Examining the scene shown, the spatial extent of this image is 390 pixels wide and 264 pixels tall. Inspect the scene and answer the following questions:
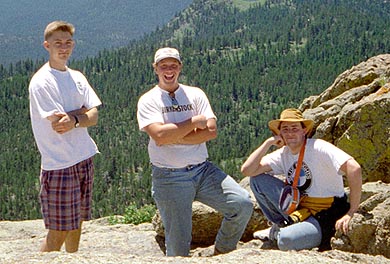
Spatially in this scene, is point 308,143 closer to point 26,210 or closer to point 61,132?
point 61,132

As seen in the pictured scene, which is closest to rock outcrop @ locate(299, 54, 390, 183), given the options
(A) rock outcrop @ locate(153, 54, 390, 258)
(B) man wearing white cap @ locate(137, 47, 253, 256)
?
(A) rock outcrop @ locate(153, 54, 390, 258)

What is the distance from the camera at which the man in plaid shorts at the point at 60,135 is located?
7.15 metres

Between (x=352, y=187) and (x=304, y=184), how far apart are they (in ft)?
2.06

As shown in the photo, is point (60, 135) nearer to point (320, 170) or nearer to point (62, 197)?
point (62, 197)

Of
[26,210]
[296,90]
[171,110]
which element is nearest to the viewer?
[171,110]

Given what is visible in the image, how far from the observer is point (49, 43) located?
24.2ft

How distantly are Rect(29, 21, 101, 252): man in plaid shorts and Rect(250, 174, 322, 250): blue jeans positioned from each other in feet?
7.57

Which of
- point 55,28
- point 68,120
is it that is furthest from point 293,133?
point 55,28

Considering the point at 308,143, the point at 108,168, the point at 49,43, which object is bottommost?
the point at 108,168

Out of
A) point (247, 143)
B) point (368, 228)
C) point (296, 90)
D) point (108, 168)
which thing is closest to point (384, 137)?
point (368, 228)

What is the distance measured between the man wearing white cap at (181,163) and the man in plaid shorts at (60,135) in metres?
0.80

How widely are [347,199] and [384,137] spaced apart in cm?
219

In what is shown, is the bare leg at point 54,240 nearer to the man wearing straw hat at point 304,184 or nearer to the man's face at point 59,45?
the man's face at point 59,45

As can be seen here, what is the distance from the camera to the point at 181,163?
24.6 ft
